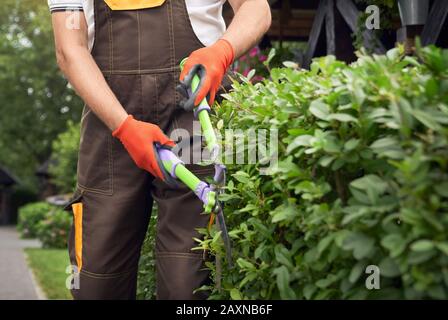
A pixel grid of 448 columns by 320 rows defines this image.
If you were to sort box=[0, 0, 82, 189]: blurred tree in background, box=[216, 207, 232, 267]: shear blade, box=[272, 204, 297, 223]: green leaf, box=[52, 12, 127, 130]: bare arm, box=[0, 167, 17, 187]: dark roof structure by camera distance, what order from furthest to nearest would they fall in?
box=[0, 167, 17, 187]: dark roof structure → box=[0, 0, 82, 189]: blurred tree in background → box=[52, 12, 127, 130]: bare arm → box=[216, 207, 232, 267]: shear blade → box=[272, 204, 297, 223]: green leaf

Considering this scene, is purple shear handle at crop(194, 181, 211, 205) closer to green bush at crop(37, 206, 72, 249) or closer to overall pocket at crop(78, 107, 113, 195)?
overall pocket at crop(78, 107, 113, 195)

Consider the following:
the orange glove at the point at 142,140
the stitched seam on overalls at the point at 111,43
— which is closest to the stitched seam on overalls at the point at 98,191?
the orange glove at the point at 142,140

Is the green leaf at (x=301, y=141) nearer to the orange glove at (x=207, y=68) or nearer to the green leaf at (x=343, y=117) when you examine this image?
the green leaf at (x=343, y=117)

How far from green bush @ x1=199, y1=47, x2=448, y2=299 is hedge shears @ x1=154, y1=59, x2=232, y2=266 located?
5 centimetres

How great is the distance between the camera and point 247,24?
2.58 m

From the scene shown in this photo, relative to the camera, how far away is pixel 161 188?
2469 millimetres

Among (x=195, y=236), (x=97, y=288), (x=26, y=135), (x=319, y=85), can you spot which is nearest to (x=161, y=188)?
(x=195, y=236)

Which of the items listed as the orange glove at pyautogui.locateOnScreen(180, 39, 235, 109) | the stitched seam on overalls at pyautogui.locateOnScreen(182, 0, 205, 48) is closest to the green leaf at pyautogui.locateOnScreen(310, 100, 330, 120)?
the orange glove at pyautogui.locateOnScreen(180, 39, 235, 109)

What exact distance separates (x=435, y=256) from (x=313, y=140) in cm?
42

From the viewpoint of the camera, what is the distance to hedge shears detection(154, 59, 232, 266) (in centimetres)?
207

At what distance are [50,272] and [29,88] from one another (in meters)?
28.8
